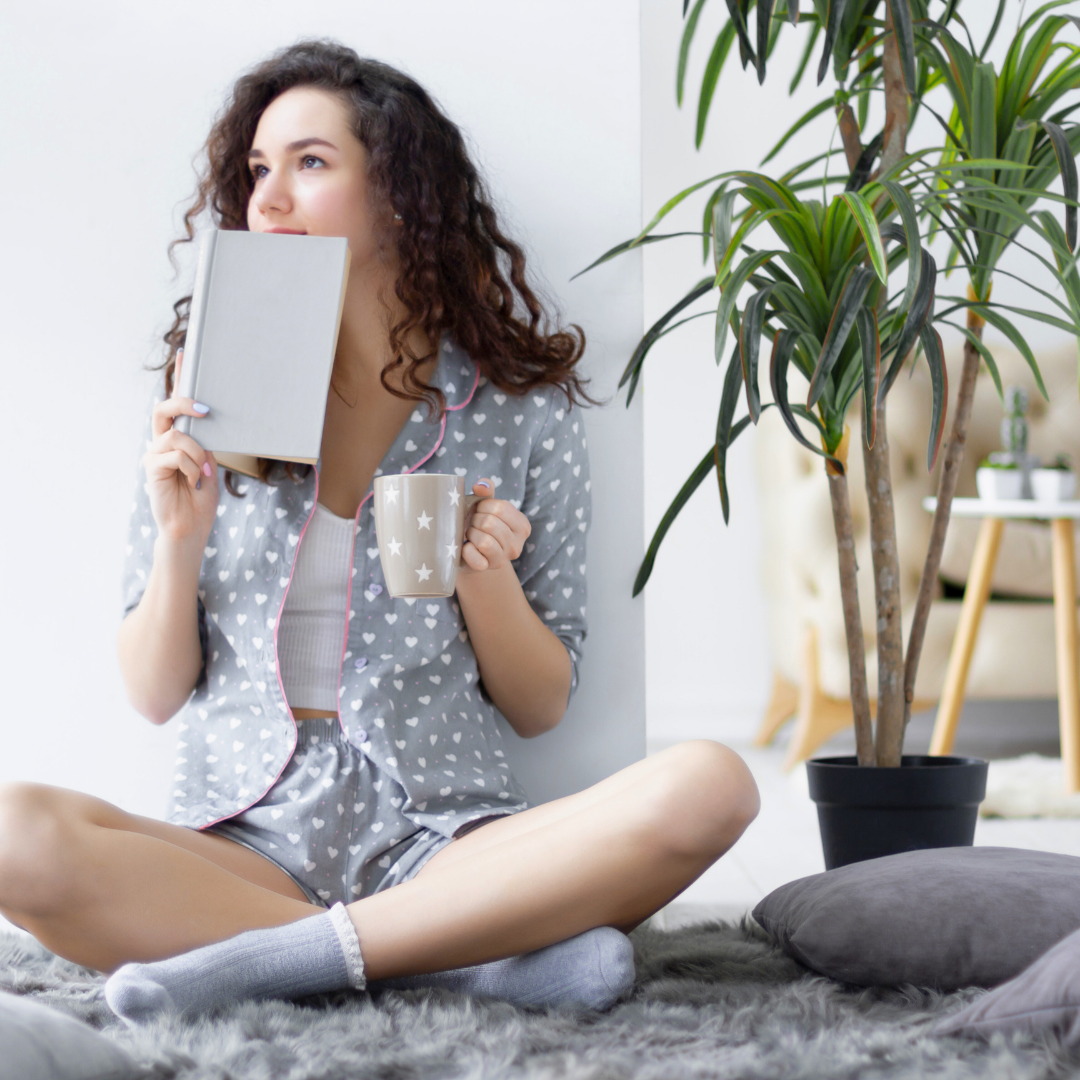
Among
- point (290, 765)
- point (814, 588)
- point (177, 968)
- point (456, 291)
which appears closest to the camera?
point (177, 968)

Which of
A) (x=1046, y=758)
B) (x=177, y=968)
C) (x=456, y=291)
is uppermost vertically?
(x=456, y=291)

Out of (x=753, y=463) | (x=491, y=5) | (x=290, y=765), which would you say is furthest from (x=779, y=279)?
(x=753, y=463)

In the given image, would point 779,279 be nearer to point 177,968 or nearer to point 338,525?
point 338,525

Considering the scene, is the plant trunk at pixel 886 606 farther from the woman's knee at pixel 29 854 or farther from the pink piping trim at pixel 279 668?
the woman's knee at pixel 29 854

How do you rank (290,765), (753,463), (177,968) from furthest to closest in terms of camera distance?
1. (753,463)
2. (290,765)
3. (177,968)

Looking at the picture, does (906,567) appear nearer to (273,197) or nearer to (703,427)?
(703,427)

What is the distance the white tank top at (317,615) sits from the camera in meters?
1.03

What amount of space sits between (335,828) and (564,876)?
26 centimetres

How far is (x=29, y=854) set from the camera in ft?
2.54

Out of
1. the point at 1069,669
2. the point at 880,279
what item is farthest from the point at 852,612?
the point at 1069,669

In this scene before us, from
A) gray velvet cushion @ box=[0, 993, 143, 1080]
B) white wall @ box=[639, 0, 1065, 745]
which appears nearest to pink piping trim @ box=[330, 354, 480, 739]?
gray velvet cushion @ box=[0, 993, 143, 1080]

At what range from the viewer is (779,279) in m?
1.12

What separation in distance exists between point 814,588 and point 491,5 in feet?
4.87

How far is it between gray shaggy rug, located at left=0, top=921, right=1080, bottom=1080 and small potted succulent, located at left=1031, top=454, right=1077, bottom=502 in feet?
4.90
